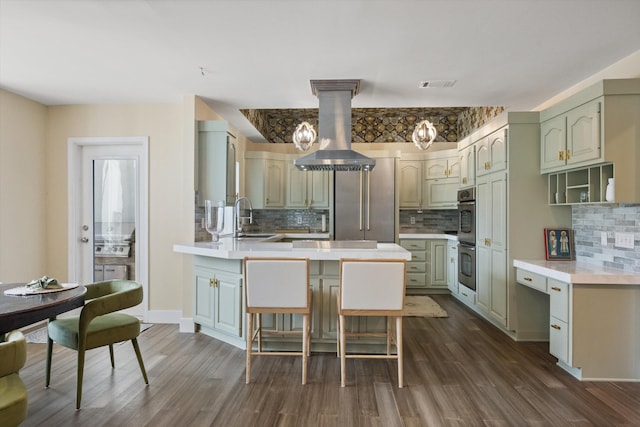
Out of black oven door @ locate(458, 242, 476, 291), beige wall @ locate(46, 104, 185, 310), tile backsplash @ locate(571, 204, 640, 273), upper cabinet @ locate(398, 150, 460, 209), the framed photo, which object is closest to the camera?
tile backsplash @ locate(571, 204, 640, 273)

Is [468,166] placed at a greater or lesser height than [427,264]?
greater

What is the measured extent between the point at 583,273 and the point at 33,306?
3664 mm

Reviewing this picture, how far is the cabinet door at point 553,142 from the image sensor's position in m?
3.17

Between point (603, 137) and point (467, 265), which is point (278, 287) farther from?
point (467, 265)

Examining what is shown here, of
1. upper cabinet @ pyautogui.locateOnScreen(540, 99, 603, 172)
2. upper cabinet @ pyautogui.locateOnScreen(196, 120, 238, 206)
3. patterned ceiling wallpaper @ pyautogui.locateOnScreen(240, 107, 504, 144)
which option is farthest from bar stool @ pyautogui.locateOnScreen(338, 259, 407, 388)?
patterned ceiling wallpaper @ pyautogui.locateOnScreen(240, 107, 504, 144)

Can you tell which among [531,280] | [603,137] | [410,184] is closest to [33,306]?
[531,280]

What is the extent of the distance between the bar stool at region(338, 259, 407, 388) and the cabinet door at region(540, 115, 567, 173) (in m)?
1.89

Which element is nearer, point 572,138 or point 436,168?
point 572,138

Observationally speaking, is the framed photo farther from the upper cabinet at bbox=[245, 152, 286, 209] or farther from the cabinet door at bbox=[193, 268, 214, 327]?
the upper cabinet at bbox=[245, 152, 286, 209]

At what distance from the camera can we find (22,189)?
3941 mm

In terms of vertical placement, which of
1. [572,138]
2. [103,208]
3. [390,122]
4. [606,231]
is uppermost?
[390,122]

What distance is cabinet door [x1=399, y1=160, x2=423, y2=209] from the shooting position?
599 cm

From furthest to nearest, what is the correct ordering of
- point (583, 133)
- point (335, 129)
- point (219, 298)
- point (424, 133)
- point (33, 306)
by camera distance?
point (424, 133) → point (335, 129) → point (219, 298) → point (583, 133) → point (33, 306)

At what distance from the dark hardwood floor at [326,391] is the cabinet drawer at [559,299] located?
18.1 inches
